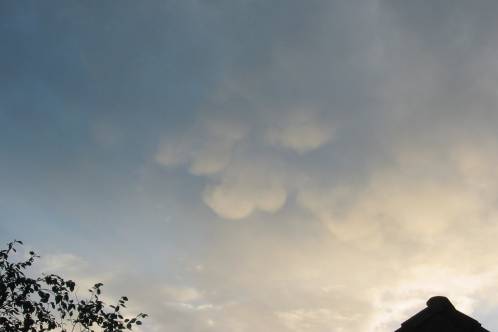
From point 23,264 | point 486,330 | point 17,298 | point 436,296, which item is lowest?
point 486,330

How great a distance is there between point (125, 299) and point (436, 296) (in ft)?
52.7

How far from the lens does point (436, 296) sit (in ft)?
42.9

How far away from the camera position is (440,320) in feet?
41.8

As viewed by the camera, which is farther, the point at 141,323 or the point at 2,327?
the point at 141,323

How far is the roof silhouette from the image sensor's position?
12.4m

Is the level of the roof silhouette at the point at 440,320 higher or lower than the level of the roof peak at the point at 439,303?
lower

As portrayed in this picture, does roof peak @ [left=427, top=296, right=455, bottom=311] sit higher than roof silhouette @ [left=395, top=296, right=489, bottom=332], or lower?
higher

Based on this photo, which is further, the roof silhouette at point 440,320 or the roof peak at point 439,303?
the roof peak at point 439,303

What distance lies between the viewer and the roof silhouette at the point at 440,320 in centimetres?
1238

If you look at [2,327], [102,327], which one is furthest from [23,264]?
[102,327]

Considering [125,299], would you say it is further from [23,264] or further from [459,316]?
[459,316]

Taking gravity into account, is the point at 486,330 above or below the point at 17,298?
below

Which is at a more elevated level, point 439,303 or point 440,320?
point 439,303

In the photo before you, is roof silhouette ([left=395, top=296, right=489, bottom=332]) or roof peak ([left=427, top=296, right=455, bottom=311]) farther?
roof peak ([left=427, top=296, right=455, bottom=311])
